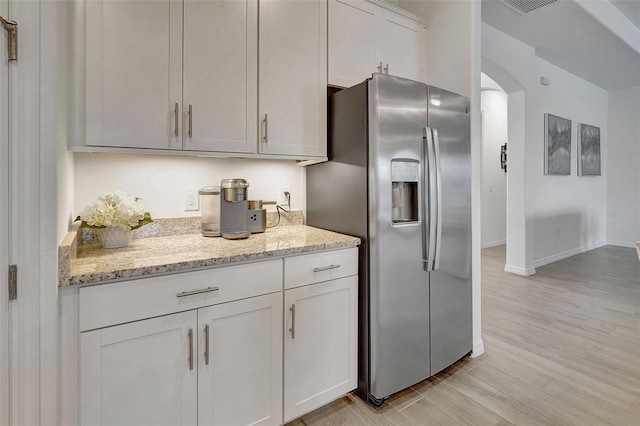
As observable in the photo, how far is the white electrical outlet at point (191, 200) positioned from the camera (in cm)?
197

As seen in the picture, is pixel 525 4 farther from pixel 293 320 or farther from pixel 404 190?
pixel 293 320

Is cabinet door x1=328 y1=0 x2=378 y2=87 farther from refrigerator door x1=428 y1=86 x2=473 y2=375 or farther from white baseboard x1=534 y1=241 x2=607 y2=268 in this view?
white baseboard x1=534 y1=241 x2=607 y2=268

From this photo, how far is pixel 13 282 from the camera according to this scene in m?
1.04

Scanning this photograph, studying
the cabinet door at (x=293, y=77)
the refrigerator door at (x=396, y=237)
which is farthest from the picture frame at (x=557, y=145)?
the cabinet door at (x=293, y=77)

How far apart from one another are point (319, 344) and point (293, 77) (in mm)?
1500

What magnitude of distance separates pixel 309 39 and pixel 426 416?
223cm

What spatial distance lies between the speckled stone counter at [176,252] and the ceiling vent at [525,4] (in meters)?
2.87

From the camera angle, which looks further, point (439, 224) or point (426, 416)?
point (439, 224)

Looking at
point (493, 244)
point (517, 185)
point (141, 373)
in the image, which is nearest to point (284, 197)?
point (141, 373)

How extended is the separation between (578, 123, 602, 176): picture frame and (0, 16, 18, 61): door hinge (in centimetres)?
707

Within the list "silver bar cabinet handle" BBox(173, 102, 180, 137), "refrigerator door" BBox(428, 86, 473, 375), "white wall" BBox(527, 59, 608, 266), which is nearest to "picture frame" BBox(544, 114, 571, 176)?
"white wall" BBox(527, 59, 608, 266)

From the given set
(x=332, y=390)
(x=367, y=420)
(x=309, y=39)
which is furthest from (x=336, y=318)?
(x=309, y=39)

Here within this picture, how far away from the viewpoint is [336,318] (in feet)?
5.73

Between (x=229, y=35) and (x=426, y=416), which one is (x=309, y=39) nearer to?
(x=229, y=35)
